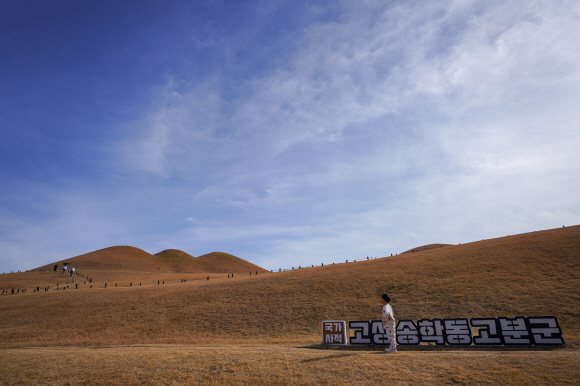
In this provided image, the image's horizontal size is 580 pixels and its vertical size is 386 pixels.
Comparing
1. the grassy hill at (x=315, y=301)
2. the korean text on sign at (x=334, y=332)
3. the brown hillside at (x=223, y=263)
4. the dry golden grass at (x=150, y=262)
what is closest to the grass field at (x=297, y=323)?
the grassy hill at (x=315, y=301)

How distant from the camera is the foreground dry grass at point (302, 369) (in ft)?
34.8

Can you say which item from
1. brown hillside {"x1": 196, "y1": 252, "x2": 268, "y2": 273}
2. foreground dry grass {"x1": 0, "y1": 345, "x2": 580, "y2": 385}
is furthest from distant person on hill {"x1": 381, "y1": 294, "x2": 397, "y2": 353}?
brown hillside {"x1": 196, "y1": 252, "x2": 268, "y2": 273}

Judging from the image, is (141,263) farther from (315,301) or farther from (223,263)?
(315,301)

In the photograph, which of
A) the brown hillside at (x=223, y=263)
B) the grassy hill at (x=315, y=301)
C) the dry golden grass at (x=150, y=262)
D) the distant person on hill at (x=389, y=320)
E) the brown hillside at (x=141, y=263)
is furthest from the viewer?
the brown hillside at (x=223, y=263)

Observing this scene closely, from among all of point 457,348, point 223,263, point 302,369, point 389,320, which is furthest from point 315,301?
point 223,263

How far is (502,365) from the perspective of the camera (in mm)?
11289

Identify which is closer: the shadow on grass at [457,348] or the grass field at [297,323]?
the grass field at [297,323]

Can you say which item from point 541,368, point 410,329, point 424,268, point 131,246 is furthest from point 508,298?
point 131,246

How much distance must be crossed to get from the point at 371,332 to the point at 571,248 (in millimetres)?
34523

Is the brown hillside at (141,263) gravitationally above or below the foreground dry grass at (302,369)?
above

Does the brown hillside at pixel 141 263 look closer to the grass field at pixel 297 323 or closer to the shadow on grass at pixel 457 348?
the grass field at pixel 297 323

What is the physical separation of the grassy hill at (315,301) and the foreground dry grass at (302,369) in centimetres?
1108

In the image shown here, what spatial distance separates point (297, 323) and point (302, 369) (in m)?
19.8

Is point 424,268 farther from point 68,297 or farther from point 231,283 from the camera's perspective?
point 68,297
